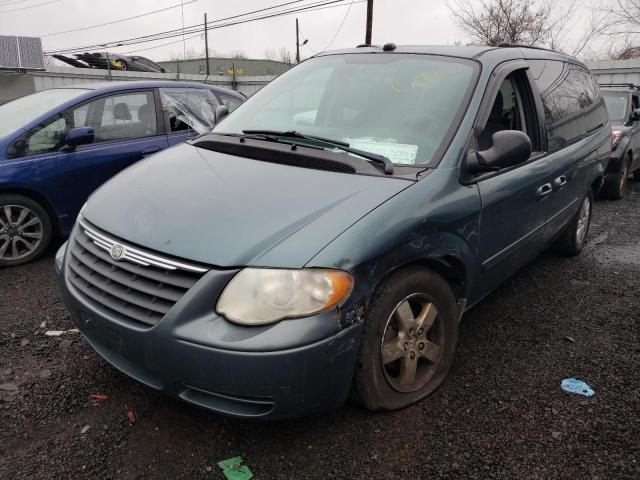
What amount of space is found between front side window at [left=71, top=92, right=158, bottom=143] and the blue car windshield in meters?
0.21

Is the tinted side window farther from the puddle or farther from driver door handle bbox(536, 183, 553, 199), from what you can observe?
A: the puddle

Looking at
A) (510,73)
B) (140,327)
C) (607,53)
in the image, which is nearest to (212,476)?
(140,327)

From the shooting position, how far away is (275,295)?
Answer: 6.33 ft

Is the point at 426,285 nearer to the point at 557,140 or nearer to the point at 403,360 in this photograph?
the point at 403,360

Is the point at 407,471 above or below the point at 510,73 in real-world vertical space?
below

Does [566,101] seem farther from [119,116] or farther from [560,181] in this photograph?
[119,116]

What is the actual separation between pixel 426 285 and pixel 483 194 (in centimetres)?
67

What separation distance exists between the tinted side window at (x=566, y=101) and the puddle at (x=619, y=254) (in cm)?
132

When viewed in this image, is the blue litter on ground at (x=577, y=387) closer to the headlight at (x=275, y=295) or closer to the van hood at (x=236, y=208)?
the van hood at (x=236, y=208)

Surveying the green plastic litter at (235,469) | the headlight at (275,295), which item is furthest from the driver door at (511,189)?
the green plastic litter at (235,469)

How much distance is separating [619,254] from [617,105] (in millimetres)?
4501

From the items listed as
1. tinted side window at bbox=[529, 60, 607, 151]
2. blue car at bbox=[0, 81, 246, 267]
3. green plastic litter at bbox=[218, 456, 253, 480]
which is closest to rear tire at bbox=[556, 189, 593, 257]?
tinted side window at bbox=[529, 60, 607, 151]

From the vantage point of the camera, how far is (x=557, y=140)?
11.9 ft

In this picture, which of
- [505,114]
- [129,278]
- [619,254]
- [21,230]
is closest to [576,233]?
[619,254]
